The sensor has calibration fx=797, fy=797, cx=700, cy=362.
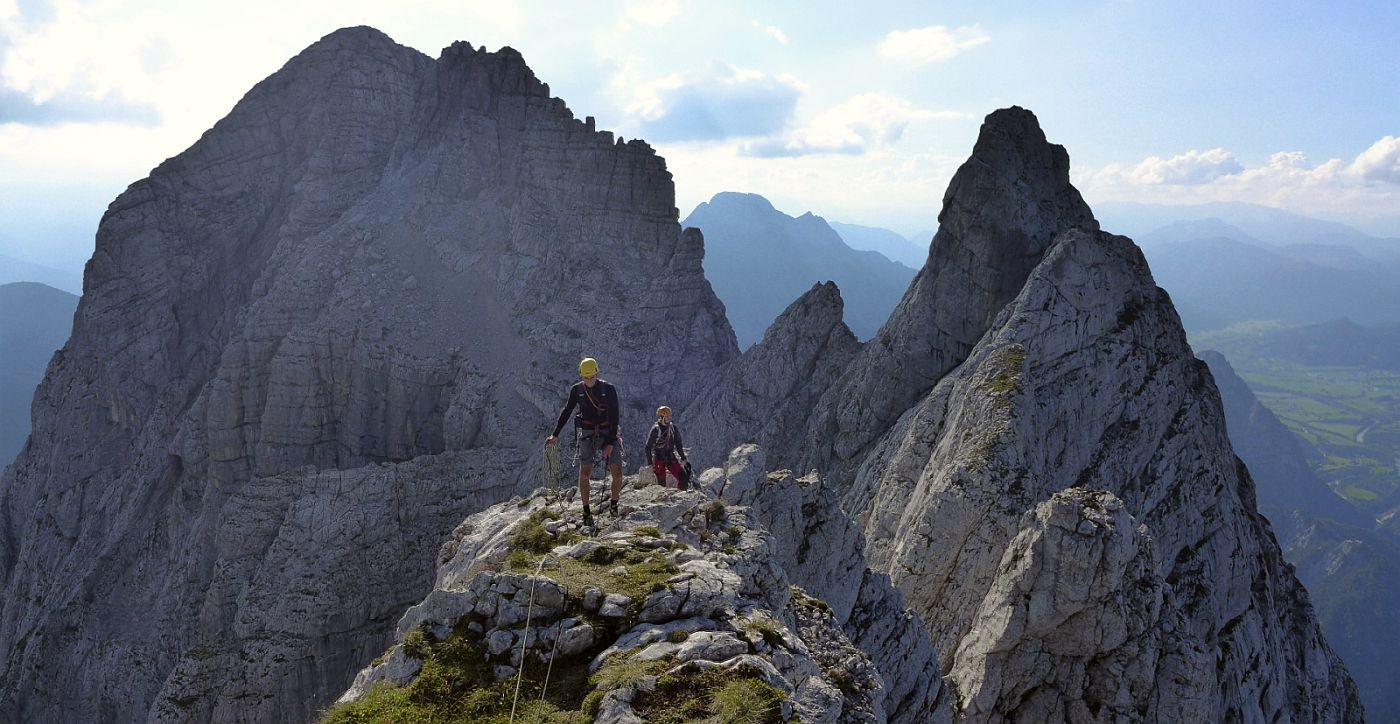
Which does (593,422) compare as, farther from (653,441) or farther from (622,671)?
(622,671)

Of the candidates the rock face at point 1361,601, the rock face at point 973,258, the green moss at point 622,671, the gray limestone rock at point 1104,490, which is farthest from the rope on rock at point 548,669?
the rock face at point 1361,601

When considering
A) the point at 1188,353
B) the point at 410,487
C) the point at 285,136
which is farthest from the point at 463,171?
the point at 1188,353

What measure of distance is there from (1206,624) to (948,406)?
14.1 metres

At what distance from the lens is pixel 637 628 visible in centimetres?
1422

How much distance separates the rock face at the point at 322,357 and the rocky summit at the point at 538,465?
0.31m

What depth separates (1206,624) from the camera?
3372 centimetres

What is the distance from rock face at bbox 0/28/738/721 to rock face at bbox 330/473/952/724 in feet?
142

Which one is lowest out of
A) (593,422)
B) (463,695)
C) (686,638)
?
(463,695)

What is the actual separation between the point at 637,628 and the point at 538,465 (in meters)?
48.5

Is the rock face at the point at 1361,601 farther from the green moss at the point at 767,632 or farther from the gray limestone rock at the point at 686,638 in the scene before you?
A: the green moss at the point at 767,632

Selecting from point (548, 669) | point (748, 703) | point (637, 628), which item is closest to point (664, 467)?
point (637, 628)

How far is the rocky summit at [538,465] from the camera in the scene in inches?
658

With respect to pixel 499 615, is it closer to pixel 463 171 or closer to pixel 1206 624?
pixel 1206 624

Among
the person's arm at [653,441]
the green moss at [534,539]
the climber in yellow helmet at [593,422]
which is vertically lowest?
the green moss at [534,539]
